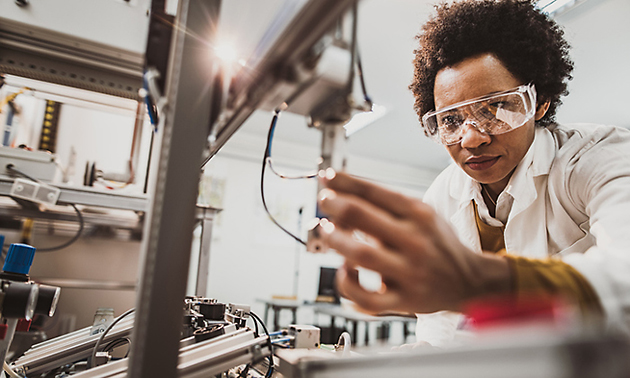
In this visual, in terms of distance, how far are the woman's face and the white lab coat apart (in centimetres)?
5

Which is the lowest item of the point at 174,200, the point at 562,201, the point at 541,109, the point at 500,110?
the point at 174,200

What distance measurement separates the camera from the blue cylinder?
769 millimetres

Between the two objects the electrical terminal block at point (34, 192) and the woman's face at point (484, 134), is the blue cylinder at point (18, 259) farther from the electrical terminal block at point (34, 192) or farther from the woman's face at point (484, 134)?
the woman's face at point (484, 134)

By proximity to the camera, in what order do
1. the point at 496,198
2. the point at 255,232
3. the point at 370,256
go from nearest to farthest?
1. the point at 370,256
2. the point at 496,198
3. the point at 255,232

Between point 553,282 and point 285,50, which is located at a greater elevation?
point 285,50

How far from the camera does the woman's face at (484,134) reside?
100cm

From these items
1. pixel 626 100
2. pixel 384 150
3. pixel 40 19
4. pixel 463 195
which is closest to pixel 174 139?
pixel 40 19

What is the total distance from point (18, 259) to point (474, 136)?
109cm

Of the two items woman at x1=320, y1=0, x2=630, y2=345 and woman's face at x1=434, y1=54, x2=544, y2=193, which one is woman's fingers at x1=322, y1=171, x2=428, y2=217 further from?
woman's face at x1=434, y1=54, x2=544, y2=193

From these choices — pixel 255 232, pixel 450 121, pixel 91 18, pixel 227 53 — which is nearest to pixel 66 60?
pixel 91 18

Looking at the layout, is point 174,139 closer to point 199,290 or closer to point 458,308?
point 458,308

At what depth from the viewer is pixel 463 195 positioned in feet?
4.30

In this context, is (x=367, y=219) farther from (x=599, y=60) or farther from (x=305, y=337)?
(x=599, y=60)

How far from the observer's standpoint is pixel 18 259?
0.78 meters
